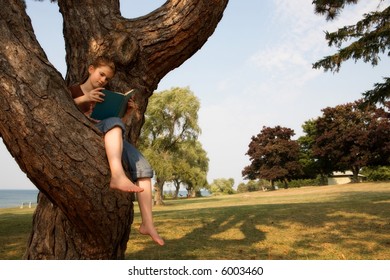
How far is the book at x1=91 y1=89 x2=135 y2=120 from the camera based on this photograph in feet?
10.5

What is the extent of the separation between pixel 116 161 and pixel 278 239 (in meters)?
6.79

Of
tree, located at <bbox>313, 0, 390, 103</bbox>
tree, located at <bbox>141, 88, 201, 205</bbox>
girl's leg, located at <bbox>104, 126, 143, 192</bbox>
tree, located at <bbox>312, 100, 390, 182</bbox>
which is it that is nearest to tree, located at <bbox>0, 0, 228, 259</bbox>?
girl's leg, located at <bbox>104, 126, 143, 192</bbox>

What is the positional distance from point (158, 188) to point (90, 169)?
99.9 feet

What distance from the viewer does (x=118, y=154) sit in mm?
2891

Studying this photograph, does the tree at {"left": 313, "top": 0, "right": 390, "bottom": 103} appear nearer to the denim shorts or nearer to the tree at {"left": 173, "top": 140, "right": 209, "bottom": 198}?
the denim shorts

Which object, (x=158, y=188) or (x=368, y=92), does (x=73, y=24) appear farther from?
(x=158, y=188)

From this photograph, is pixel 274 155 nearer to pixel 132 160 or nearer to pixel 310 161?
pixel 310 161

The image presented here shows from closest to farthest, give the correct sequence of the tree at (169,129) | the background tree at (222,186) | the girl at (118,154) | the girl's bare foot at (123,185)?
1. the girl's bare foot at (123,185)
2. the girl at (118,154)
3. the tree at (169,129)
4. the background tree at (222,186)

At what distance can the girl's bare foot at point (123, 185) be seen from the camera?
2723 mm

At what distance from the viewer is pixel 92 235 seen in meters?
3.42

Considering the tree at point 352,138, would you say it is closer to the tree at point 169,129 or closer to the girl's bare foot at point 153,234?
the tree at point 169,129

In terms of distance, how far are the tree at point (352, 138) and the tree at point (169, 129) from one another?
77.5ft

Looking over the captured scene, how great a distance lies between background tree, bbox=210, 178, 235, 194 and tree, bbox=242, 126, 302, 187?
29.2 metres

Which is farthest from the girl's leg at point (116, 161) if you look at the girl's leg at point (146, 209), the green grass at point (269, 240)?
the green grass at point (269, 240)
